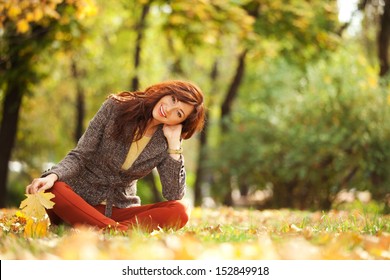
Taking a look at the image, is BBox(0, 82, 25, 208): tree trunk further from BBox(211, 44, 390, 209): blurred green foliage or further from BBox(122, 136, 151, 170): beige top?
BBox(122, 136, 151, 170): beige top

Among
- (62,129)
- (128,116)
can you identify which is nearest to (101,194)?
(128,116)

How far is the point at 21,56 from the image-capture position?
1031 cm

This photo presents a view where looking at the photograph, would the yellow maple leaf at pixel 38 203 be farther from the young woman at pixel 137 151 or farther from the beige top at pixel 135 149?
the beige top at pixel 135 149

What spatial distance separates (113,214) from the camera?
4758mm

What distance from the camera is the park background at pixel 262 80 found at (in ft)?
32.9

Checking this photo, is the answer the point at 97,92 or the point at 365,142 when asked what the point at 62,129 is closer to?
the point at 97,92

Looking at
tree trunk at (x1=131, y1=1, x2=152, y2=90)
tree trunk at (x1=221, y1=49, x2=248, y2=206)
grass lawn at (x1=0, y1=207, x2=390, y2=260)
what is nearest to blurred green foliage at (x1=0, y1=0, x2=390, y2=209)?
tree trunk at (x1=131, y1=1, x2=152, y2=90)

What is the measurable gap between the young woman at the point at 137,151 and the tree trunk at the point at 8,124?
6.73 metres

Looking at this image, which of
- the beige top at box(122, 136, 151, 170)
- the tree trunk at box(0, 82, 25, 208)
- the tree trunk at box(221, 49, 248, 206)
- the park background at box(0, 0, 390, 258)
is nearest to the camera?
the beige top at box(122, 136, 151, 170)

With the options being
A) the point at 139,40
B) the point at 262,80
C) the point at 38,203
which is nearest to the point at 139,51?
the point at 139,40

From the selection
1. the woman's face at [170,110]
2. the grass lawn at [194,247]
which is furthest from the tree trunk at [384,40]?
the grass lawn at [194,247]

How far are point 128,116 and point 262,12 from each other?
8.36 m

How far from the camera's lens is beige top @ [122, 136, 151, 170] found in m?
4.70
